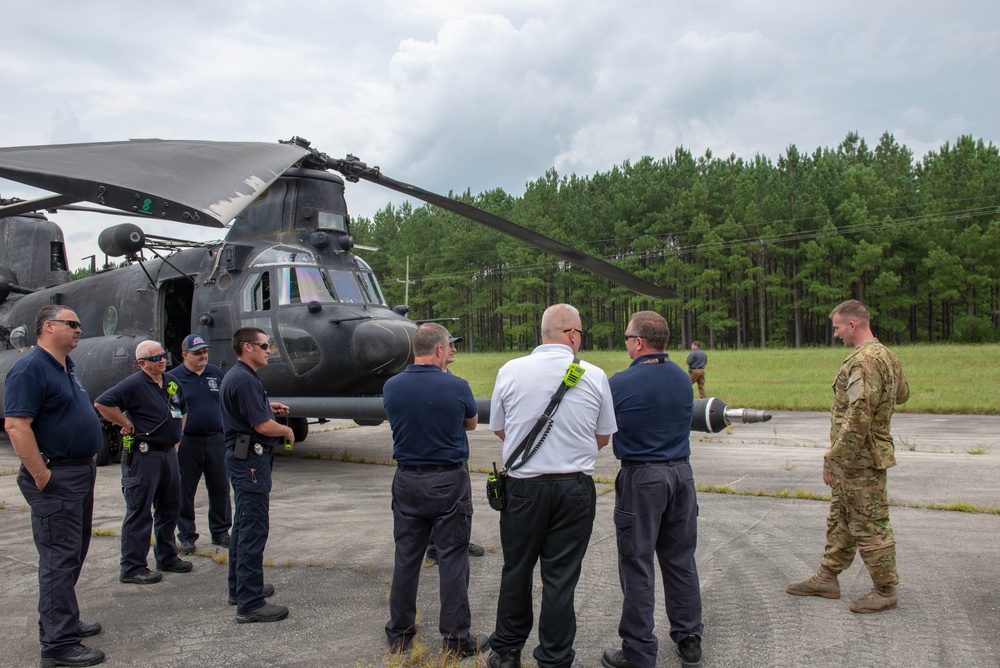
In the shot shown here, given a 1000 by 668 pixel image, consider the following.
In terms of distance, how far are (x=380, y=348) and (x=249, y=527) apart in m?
4.49

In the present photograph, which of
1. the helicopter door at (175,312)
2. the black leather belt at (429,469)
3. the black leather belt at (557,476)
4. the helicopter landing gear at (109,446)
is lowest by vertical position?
the helicopter landing gear at (109,446)

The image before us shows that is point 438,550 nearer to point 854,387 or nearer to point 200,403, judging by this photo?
point 854,387

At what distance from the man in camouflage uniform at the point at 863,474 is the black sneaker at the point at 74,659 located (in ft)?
13.1

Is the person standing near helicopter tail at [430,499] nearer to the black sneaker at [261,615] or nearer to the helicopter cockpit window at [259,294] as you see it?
the black sneaker at [261,615]

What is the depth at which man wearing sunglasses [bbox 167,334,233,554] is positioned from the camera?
5836 millimetres

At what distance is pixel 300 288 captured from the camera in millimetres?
9141

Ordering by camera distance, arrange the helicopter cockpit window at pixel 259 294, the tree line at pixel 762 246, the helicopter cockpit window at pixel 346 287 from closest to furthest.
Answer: the helicopter cockpit window at pixel 259 294 → the helicopter cockpit window at pixel 346 287 → the tree line at pixel 762 246

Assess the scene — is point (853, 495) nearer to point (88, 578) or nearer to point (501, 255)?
point (88, 578)

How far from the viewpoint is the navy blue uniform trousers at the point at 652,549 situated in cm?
360

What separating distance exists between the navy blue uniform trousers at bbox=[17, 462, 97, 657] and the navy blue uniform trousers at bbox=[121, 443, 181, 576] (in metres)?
1.03

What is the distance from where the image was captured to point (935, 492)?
743 cm

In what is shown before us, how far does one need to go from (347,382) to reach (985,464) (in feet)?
25.8

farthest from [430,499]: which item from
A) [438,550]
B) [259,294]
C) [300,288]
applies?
[259,294]

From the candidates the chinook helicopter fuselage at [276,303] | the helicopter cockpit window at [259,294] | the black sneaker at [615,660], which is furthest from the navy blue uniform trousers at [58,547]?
the helicopter cockpit window at [259,294]
